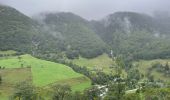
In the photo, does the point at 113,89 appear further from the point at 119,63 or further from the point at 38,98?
the point at 38,98

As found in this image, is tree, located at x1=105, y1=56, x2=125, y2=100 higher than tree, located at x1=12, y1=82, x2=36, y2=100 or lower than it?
higher

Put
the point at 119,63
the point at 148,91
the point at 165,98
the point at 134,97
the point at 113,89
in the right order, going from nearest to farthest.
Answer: the point at 119,63
the point at 113,89
the point at 134,97
the point at 165,98
the point at 148,91

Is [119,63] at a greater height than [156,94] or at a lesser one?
greater

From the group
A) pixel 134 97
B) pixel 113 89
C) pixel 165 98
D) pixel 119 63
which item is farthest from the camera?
pixel 165 98

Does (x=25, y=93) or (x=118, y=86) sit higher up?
(x=118, y=86)

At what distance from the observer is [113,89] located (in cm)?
12900

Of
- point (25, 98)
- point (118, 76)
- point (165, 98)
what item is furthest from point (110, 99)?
point (25, 98)

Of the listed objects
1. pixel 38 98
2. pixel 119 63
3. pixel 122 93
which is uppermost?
pixel 119 63

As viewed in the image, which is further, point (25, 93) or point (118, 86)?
point (25, 93)

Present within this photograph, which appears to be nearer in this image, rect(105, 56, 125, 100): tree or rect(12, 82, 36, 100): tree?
rect(105, 56, 125, 100): tree

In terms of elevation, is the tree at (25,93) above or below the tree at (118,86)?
below

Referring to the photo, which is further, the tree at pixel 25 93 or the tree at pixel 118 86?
the tree at pixel 25 93

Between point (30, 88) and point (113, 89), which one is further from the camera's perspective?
point (30, 88)

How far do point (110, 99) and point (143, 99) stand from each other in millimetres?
52389
